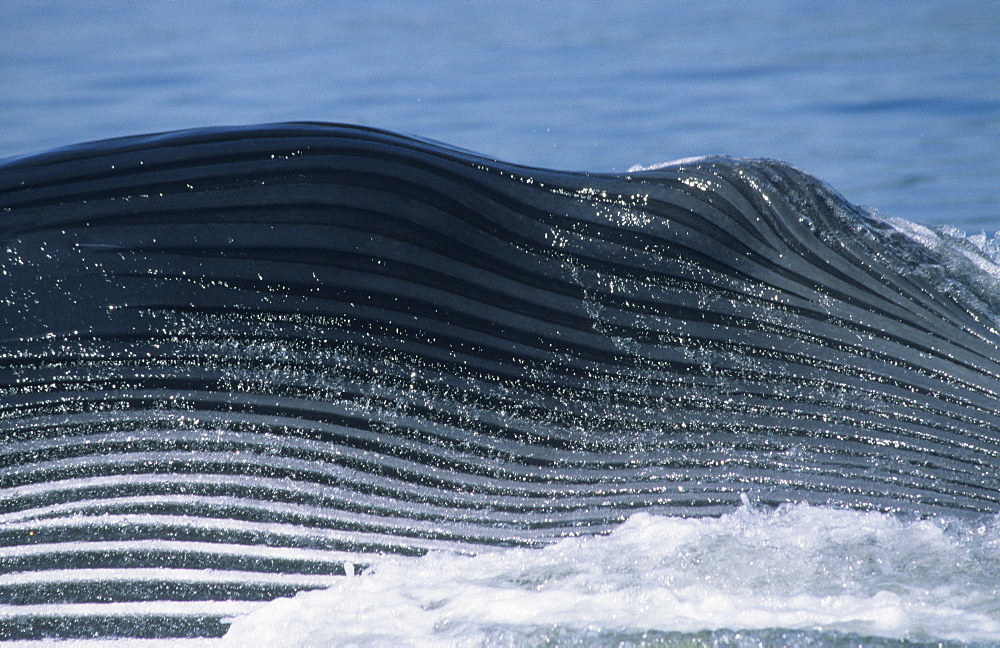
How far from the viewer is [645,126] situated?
11055 millimetres

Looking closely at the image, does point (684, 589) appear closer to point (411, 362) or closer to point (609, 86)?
point (411, 362)

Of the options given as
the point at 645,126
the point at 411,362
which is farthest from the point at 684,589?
the point at 645,126

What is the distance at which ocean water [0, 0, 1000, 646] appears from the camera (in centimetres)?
225

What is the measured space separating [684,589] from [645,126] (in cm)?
920

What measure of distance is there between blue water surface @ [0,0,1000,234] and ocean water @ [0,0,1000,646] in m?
0.05

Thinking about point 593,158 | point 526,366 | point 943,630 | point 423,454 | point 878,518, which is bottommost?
point 943,630

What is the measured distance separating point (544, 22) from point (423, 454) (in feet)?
52.1

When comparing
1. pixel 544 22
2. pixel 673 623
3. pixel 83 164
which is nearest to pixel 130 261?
pixel 83 164

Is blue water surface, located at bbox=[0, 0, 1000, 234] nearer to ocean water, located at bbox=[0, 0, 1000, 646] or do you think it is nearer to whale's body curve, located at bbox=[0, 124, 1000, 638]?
ocean water, located at bbox=[0, 0, 1000, 646]

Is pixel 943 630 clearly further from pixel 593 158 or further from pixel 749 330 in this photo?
pixel 593 158

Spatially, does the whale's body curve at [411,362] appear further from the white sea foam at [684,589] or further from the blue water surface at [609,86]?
the blue water surface at [609,86]

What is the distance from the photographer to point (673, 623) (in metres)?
2.19

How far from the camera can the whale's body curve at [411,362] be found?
262cm

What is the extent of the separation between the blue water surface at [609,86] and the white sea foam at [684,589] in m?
6.08
